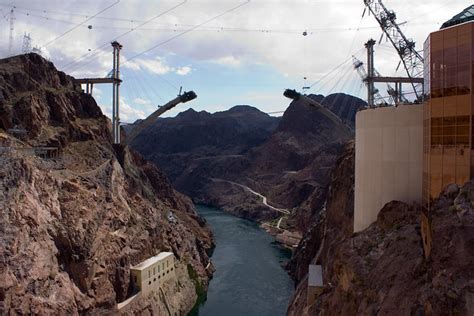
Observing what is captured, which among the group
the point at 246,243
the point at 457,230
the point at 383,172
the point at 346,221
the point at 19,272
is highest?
the point at 383,172

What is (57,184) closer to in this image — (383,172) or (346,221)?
(346,221)

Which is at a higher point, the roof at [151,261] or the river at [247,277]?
the roof at [151,261]

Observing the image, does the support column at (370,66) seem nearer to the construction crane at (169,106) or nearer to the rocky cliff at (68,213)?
the construction crane at (169,106)

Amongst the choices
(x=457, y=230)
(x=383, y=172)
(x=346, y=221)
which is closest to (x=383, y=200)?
(x=383, y=172)

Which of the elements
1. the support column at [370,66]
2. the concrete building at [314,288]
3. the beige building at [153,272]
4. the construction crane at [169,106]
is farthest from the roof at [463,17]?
the construction crane at [169,106]

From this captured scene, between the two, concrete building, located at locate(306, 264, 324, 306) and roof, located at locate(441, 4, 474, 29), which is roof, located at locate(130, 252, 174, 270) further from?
roof, located at locate(441, 4, 474, 29)

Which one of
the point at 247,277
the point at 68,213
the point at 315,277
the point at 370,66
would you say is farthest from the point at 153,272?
the point at 370,66
